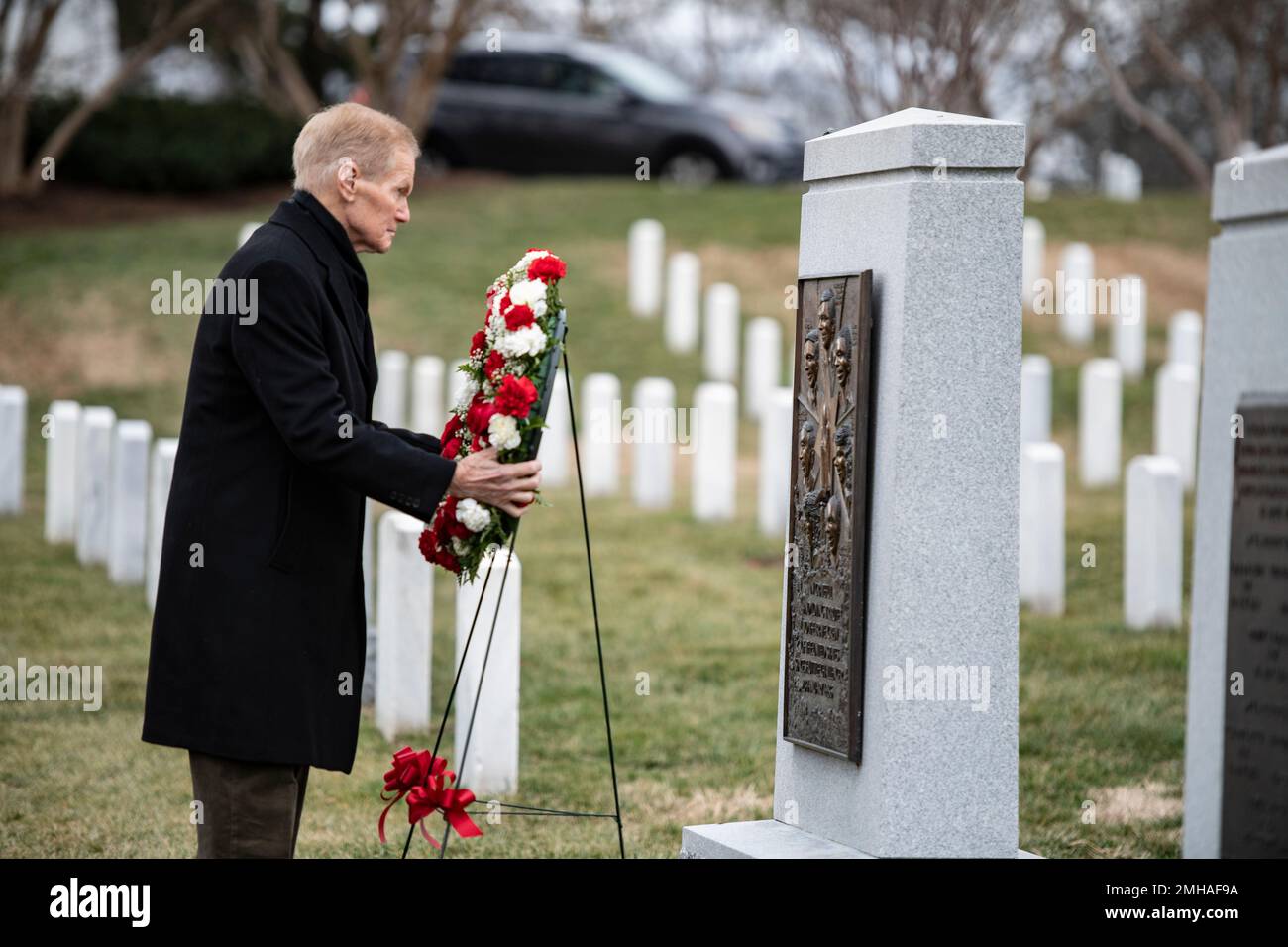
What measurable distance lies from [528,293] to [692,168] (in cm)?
2203

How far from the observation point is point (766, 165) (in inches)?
1035

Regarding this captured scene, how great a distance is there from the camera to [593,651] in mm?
9156

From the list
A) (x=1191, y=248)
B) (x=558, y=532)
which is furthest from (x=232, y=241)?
(x=1191, y=248)

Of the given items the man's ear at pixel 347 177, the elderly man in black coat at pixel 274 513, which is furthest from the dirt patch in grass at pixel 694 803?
the man's ear at pixel 347 177

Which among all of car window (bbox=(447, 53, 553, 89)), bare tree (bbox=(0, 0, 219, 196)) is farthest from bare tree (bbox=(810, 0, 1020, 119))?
bare tree (bbox=(0, 0, 219, 196))

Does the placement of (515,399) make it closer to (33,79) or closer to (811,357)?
(811,357)

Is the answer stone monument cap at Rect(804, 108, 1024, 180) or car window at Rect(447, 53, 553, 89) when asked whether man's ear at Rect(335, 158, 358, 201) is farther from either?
car window at Rect(447, 53, 553, 89)

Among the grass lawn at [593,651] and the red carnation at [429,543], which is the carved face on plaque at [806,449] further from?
the grass lawn at [593,651]

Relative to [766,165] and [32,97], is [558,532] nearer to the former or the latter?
[766,165]

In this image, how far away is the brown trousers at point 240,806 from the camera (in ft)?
13.6

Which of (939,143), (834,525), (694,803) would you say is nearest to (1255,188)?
(939,143)

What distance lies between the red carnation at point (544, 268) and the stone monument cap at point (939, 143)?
0.90 m

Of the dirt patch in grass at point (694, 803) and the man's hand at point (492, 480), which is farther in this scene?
the dirt patch in grass at point (694, 803)
